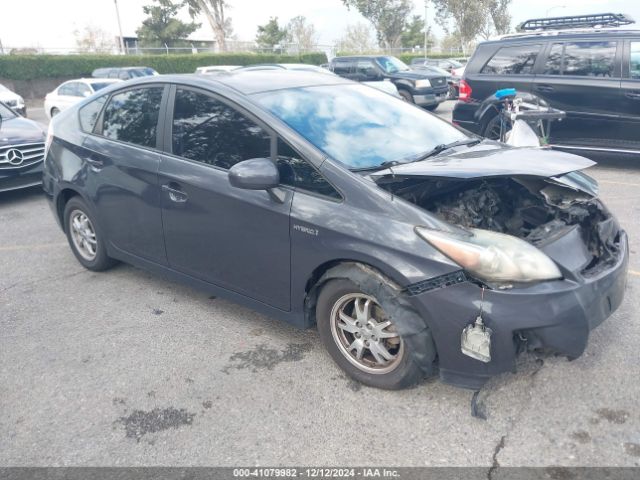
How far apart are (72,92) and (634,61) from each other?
48.3ft

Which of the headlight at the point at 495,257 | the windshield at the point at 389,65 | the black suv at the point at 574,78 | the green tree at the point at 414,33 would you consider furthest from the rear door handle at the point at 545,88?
the green tree at the point at 414,33

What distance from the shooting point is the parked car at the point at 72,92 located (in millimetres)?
15867

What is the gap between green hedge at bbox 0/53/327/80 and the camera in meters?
27.3

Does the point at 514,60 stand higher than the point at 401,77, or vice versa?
the point at 514,60

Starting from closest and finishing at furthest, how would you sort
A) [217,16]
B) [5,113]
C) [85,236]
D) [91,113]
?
[91,113]
[85,236]
[5,113]
[217,16]

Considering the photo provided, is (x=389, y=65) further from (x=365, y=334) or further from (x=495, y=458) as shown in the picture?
(x=495, y=458)

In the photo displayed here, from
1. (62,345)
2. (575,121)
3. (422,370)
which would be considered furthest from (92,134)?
(575,121)

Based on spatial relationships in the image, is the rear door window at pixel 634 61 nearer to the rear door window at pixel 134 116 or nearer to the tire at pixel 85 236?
the rear door window at pixel 134 116

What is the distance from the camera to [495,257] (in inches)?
102

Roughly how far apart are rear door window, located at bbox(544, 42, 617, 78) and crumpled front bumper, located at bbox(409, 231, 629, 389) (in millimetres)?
5750

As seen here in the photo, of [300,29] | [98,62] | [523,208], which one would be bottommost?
[98,62]

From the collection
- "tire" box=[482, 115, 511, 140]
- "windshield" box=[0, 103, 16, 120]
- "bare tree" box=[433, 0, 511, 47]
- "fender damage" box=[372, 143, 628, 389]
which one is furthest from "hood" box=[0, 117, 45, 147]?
"bare tree" box=[433, 0, 511, 47]

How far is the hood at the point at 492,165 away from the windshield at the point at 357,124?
0.22 meters

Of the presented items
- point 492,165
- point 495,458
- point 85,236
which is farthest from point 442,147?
point 85,236
